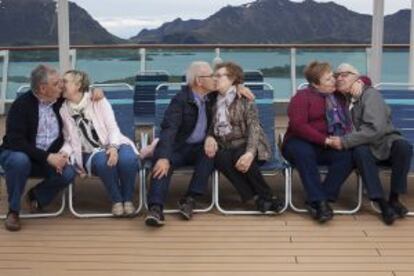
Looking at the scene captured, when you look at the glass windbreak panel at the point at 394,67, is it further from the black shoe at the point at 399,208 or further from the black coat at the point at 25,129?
the black coat at the point at 25,129

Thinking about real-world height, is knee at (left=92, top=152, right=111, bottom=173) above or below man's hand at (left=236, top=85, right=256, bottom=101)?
below

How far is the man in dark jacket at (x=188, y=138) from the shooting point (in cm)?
508

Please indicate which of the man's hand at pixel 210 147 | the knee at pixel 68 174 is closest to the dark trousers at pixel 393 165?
the man's hand at pixel 210 147

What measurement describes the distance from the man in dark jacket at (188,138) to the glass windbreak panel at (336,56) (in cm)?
503

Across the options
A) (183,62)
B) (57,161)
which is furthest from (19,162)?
(183,62)

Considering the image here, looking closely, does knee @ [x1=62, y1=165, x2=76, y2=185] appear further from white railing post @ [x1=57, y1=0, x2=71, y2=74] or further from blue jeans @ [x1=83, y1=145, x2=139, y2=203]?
white railing post @ [x1=57, y1=0, x2=71, y2=74]

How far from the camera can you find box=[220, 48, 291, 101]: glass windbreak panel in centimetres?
1027

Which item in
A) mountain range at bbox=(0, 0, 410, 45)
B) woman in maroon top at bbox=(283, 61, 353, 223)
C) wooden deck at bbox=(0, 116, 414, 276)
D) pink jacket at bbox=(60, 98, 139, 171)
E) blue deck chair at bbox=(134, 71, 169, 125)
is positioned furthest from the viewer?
mountain range at bbox=(0, 0, 410, 45)

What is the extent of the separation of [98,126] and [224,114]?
885 mm

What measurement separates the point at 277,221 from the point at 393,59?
19.9 feet

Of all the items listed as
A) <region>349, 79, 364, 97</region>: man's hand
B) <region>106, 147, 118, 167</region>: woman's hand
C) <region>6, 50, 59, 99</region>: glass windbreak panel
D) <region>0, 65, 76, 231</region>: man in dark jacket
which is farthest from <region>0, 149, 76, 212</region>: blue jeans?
<region>6, 50, 59, 99</region>: glass windbreak panel

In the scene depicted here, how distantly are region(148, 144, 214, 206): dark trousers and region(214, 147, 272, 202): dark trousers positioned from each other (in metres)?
0.08

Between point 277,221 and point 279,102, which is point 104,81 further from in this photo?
point 277,221

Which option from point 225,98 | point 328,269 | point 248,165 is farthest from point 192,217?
point 328,269
